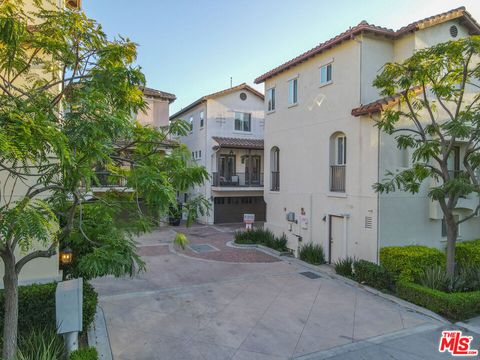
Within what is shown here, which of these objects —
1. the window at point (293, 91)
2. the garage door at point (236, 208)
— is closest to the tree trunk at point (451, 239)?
the window at point (293, 91)

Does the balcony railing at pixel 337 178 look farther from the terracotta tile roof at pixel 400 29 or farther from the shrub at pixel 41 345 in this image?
the shrub at pixel 41 345

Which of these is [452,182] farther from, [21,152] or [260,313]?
[21,152]

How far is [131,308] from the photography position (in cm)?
865

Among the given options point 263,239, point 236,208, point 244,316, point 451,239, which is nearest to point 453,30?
point 451,239

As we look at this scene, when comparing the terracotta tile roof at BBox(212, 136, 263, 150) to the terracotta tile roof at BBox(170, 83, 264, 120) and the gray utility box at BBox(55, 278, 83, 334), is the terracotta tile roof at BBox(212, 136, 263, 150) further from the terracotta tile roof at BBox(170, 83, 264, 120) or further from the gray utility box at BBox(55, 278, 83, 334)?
the gray utility box at BBox(55, 278, 83, 334)

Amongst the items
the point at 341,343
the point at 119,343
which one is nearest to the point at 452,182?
the point at 341,343

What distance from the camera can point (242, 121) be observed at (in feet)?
88.9

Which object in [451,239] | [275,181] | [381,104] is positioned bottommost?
[451,239]

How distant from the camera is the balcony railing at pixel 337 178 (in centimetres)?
1303

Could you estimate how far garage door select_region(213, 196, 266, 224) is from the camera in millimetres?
26234

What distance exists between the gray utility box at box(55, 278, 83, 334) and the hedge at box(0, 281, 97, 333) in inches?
48.2

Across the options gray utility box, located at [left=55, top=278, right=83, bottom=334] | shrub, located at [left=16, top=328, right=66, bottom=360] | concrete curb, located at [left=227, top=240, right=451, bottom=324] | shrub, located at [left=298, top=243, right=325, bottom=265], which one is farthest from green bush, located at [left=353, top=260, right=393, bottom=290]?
shrub, located at [left=16, top=328, right=66, bottom=360]

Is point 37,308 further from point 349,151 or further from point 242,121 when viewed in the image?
point 242,121

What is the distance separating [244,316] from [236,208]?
18668mm
